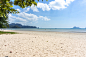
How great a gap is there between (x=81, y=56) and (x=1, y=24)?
22.1 meters

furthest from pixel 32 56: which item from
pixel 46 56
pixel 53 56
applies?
pixel 53 56

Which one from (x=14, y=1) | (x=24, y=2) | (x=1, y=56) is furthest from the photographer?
(x=1, y=56)

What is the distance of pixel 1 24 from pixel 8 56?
64.9 ft

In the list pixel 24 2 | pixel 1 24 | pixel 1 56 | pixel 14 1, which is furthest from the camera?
pixel 1 24

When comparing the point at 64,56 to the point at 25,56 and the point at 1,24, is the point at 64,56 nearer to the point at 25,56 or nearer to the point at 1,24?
the point at 25,56

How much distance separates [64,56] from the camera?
122 inches

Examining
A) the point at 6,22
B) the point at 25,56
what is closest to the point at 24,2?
the point at 25,56

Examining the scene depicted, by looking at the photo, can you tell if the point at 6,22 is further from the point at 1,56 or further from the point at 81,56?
the point at 81,56

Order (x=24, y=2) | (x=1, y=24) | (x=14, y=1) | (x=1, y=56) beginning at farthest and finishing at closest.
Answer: (x=1, y=24)
(x=1, y=56)
(x=24, y=2)
(x=14, y=1)

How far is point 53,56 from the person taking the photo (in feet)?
10.2

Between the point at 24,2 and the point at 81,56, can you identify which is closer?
the point at 24,2

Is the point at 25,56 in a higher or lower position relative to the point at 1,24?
lower

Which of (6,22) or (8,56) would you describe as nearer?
(8,56)

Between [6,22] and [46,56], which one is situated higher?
[6,22]
